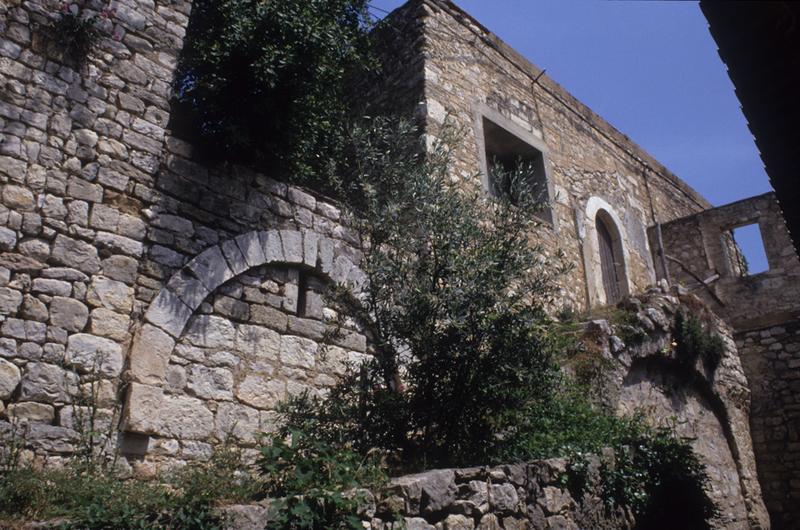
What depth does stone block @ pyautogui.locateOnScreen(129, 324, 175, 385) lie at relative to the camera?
4.76 metres

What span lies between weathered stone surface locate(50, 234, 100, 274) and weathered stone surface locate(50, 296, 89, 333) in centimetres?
26

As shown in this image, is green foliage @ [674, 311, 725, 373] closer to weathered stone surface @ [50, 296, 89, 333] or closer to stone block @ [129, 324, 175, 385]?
stone block @ [129, 324, 175, 385]

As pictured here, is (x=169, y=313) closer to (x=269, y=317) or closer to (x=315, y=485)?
(x=269, y=317)

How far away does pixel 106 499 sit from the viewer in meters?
3.49

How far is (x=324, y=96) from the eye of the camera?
23.0 ft

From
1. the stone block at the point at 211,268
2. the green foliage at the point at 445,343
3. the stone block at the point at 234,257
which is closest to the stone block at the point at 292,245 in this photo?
the stone block at the point at 234,257

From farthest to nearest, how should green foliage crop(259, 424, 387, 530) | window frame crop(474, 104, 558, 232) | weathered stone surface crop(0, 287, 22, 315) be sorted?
1. window frame crop(474, 104, 558, 232)
2. weathered stone surface crop(0, 287, 22, 315)
3. green foliage crop(259, 424, 387, 530)

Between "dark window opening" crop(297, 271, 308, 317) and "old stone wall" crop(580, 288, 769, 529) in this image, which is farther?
"old stone wall" crop(580, 288, 769, 529)

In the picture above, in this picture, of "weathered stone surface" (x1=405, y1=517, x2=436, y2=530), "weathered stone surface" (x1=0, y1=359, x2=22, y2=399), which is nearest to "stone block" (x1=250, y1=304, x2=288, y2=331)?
"weathered stone surface" (x1=0, y1=359, x2=22, y2=399)

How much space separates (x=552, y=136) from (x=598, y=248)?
1.94 m

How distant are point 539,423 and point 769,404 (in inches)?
234

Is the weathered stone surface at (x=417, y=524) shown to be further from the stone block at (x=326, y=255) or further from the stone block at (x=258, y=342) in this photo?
the stone block at (x=326, y=255)

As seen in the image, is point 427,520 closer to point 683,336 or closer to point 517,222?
point 517,222

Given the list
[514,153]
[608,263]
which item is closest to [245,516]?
[514,153]
